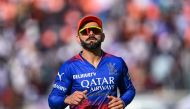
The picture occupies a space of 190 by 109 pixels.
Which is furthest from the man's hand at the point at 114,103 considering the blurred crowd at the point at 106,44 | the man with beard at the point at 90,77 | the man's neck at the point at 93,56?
the blurred crowd at the point at 106,44

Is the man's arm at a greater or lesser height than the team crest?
lesser

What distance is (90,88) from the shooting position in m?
7.52

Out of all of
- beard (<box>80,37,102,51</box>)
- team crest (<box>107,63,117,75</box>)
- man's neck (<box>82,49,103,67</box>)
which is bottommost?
team crest (<box>107,63,117,75</box>)

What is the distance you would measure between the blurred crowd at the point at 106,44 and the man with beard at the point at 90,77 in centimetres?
909

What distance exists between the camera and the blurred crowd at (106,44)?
17125mm

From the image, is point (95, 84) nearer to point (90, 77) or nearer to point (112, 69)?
point (90, 77)

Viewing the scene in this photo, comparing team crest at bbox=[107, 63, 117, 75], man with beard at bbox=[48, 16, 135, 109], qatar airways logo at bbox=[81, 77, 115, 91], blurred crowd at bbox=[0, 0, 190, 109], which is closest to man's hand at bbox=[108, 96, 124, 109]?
man with beard at bbox=[48, 16, 135, 109]

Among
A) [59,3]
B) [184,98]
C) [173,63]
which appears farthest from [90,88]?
[59,3]

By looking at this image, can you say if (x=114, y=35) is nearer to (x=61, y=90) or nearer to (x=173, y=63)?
(x=173, y=63)

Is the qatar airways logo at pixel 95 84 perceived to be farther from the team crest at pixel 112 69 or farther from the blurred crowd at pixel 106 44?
the blurred crowd at pixel 106 44

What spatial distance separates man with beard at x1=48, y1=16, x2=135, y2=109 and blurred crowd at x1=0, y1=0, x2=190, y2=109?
358 inches

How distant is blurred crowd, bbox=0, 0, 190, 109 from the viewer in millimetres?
17125

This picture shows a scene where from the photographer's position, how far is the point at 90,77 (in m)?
7.53

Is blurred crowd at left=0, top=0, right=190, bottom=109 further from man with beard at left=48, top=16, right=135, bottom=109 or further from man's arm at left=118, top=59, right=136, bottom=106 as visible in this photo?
man with beard at left=48, top=16, right=135, bottom=109
